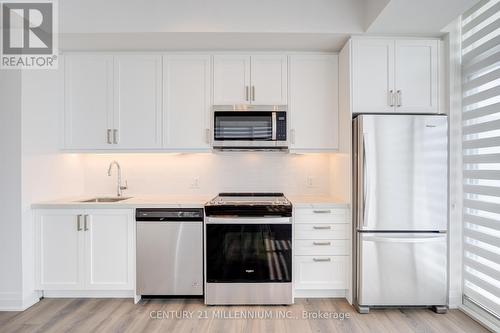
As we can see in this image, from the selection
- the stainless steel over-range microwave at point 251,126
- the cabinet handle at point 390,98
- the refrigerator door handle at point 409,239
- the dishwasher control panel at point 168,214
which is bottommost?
the refrigerator door handle at point 409,239

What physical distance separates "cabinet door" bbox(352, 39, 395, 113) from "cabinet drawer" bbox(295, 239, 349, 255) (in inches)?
49.0

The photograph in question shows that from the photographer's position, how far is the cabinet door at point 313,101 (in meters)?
2.99

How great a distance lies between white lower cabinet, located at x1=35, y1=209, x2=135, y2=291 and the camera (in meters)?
2.75

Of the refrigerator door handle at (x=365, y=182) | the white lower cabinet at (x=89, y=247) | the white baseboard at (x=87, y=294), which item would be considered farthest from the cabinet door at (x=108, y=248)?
the refrigerator door handle at (x=365, y=182)

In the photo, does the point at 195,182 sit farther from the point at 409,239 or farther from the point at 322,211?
the point at 409,239

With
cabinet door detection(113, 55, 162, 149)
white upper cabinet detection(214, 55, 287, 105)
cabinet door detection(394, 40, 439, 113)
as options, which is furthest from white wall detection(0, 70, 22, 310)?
cabinet door detection(394, 40, 439, 113)

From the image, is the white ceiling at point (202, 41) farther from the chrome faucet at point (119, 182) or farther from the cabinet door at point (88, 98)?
the chrome faucet at point (119, 182)

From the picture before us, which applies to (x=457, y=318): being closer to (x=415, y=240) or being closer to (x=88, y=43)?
(x=415, y=240)

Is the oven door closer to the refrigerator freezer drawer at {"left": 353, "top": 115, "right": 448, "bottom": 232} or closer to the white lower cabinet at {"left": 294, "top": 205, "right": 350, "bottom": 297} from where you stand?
the white lower cabinet at {"left": 294, "top": 205, "right": 350, "bottom": 297}

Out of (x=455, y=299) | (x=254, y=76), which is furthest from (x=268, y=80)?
(x=455, y=299)

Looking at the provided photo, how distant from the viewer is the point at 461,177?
2.68m

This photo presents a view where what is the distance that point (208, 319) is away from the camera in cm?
247

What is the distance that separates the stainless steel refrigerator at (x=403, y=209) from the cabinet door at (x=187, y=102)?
154 centimetres

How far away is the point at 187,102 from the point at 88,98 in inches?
40.8
